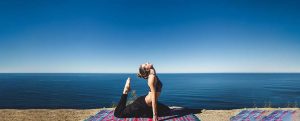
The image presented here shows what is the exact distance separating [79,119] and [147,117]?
104 inches

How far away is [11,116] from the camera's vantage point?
1095 cm

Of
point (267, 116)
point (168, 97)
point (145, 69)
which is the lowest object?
point (168, 97)

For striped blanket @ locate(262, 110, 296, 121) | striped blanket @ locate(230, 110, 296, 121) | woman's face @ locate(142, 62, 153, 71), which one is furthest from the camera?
striped blanket @ locate(230, 110, 296, 121)

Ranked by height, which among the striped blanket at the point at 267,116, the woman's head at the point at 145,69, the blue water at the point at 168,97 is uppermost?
the woman's head at the point at 145,69

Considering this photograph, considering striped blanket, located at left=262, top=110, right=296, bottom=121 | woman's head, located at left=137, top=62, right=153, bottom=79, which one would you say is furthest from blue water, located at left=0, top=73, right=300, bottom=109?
woman's head, located at left=137, top=62, right=153, bottom=79

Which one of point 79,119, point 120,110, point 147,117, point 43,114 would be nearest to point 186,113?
point 147,117

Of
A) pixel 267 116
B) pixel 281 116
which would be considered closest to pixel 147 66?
pixel 267 116

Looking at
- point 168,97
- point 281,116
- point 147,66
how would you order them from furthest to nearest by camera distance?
1. point 168,97
2. point 281,116
3. point 147,66

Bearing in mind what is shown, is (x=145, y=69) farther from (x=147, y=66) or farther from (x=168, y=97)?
(x=168, y=97)

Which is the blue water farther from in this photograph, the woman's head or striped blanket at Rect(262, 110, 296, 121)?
the woman's head

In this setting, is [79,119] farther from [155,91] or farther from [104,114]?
[155,91]

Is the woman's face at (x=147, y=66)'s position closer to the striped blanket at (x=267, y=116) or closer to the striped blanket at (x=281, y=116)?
the striped blanket at (x=267, y=116)

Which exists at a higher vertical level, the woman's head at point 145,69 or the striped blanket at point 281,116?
the woman's head at point 145,69

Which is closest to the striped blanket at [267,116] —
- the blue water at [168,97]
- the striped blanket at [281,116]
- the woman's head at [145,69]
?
the striped blanket at [281,116]
